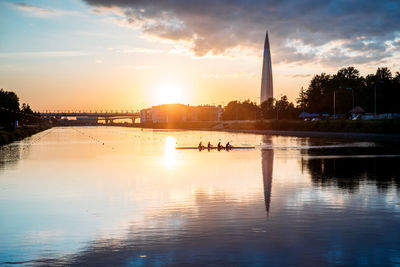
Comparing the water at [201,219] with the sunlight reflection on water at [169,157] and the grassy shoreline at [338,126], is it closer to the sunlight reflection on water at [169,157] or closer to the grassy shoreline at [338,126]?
the sunlight reflection on water at [169,157]

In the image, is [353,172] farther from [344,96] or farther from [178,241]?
[344,96]

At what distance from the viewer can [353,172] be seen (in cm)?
2559

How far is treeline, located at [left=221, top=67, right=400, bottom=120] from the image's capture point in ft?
408

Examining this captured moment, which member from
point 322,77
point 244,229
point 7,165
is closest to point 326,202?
point 244,229

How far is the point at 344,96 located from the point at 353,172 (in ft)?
396

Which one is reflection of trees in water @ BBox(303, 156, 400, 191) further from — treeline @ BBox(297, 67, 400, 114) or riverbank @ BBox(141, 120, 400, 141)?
treeline @ BBox(297, 67, 400, 114)

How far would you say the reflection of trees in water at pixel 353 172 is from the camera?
69.1 feet

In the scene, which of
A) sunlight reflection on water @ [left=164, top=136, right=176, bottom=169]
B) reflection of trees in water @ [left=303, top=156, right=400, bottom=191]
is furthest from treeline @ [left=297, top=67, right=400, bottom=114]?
reflection of trees in water @ [left=303, top=156, right=400, bottom=191]

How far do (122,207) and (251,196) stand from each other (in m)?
4.99

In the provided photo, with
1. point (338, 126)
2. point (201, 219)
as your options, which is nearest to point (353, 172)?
point (201, 219)

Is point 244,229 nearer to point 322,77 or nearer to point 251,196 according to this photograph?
point 251,196

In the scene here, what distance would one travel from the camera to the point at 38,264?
930 centimetres

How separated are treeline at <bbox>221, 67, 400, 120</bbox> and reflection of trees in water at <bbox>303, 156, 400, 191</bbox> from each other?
94.4 m

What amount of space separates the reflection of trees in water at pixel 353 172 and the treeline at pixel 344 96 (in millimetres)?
94428
